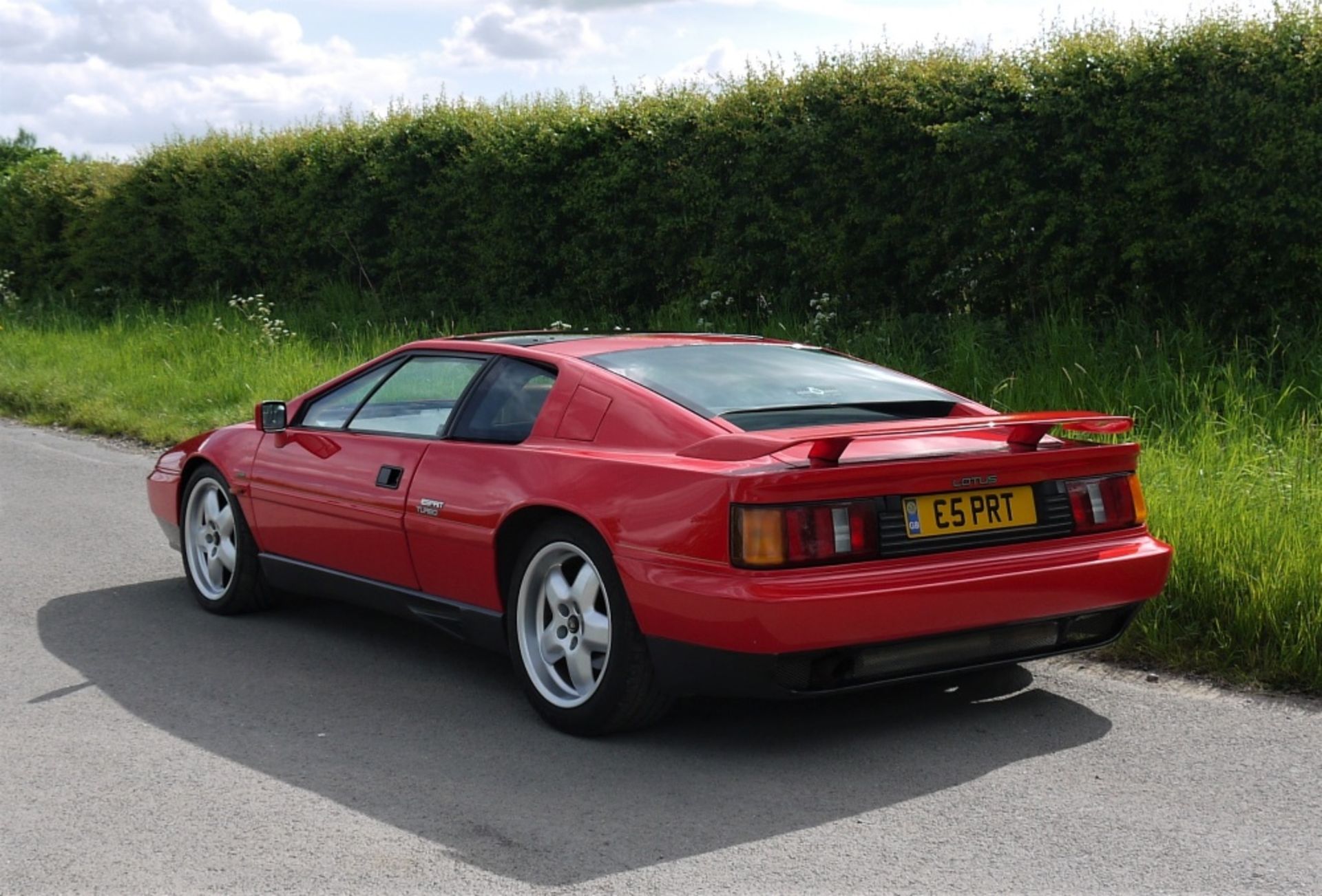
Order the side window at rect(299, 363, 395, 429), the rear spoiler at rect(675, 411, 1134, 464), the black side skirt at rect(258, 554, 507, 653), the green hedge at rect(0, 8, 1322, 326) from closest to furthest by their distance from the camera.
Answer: the rear spoiler at rect(675, 411, 1134, 464) → the black side skirt at rect(258, 554, 507, 653) → the side window at rect(299, 363, 395, 429) → the green hedge at rect(0, 8, 1322, 326)

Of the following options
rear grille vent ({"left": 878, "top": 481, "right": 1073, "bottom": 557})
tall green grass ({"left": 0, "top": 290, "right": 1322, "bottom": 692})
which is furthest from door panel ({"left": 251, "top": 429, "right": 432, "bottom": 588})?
tall green grass ({"left": 0, "top": 290, "right": 1322, "bottom": 692})

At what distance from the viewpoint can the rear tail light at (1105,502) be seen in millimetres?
4988

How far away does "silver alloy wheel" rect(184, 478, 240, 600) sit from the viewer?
6.84m

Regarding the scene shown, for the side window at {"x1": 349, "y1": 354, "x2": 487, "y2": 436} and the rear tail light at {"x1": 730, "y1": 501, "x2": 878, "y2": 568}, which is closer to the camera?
the rear tail light at {"x1": 730, "y1": 501, "x2": 878, "y2": 568}

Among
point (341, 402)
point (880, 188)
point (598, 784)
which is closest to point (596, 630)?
point (598, 784)

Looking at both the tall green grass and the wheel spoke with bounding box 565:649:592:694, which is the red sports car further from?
the tall green grass

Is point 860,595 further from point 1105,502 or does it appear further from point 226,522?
point 226,522

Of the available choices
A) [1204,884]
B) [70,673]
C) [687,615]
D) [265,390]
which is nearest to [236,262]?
[265,390]

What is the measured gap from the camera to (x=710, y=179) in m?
13.7

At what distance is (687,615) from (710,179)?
9.64 metres

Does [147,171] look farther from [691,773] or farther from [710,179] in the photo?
[691,773]

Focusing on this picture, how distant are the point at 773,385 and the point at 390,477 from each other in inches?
59.1

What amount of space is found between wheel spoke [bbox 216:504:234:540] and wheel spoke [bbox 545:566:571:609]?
2294 mm

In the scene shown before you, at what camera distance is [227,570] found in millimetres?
6867
